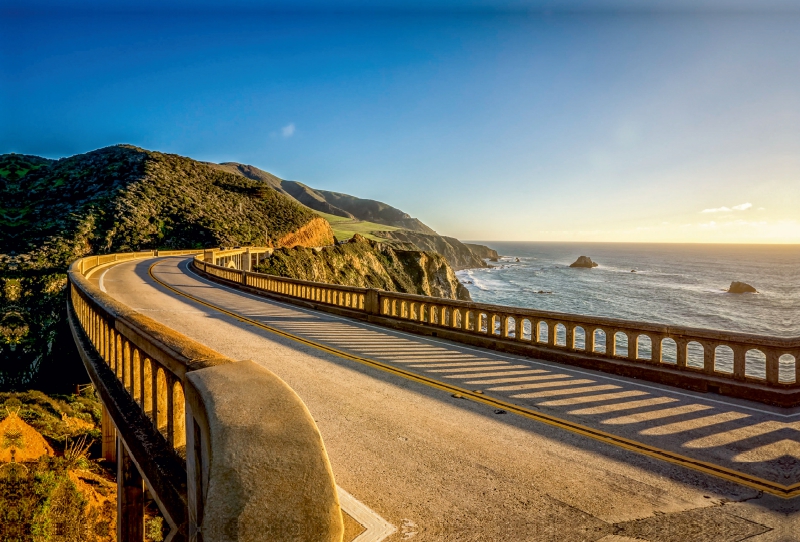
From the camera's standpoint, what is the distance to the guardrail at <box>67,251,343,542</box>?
1.79 meters

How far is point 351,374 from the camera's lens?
7637 mm

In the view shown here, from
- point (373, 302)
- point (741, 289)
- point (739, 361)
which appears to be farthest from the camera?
point (741, 289)

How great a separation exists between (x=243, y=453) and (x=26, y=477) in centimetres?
958

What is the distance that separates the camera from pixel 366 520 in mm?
3438

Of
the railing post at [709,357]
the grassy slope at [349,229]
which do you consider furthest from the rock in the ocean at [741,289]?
the railing post at [709,357]

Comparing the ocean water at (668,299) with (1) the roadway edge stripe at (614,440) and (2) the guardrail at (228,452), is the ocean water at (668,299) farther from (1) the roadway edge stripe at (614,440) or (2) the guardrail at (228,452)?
(2) the guardrail at (228,452)

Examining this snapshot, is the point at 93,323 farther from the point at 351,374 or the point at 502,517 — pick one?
Result: the point at 502,517

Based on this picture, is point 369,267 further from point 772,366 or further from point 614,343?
point 772,366

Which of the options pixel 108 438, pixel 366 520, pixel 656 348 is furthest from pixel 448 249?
pixel 366 520

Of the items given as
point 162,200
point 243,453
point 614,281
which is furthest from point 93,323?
point 614,281

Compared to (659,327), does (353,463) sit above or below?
below

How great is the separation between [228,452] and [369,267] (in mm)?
59372

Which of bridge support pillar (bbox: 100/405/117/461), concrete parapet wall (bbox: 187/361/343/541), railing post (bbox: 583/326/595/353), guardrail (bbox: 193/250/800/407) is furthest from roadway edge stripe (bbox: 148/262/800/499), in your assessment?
bridge support pillar (bbox: 100/405/117/461)

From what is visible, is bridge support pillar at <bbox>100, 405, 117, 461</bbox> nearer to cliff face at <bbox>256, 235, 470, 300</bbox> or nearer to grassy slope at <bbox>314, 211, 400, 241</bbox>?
cliff face at <bbox>256, 235, 470, 300</bbox>
